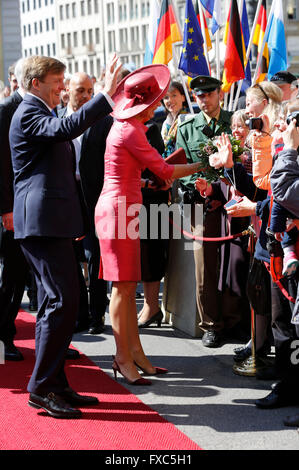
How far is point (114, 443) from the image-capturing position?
14.2 feet

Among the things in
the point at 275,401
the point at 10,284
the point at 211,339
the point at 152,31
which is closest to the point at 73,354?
the point at 10,284

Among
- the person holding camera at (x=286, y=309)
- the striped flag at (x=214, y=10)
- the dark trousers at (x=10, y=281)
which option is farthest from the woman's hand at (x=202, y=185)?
the striped flag at (x=214, y=10)

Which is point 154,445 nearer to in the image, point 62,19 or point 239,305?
point 239,305

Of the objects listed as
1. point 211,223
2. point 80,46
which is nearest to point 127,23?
point 80,46

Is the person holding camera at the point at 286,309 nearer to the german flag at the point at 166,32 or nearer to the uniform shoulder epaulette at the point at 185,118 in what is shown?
the uniform shoulder epaulette at the point at 185,118

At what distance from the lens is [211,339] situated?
Result: 643cm

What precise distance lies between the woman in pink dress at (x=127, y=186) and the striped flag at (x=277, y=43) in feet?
12.8

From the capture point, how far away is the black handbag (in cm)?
526

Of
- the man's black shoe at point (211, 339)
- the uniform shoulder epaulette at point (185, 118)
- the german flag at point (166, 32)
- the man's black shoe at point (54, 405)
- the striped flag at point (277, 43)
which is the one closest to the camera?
the man's black shoe at point (54, 405)

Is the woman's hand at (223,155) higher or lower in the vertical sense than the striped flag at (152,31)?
lower

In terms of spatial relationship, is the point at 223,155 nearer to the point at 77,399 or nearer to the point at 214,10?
the point at 77,399

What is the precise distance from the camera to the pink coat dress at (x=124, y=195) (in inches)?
208

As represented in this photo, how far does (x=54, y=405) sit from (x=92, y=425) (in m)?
0.31
